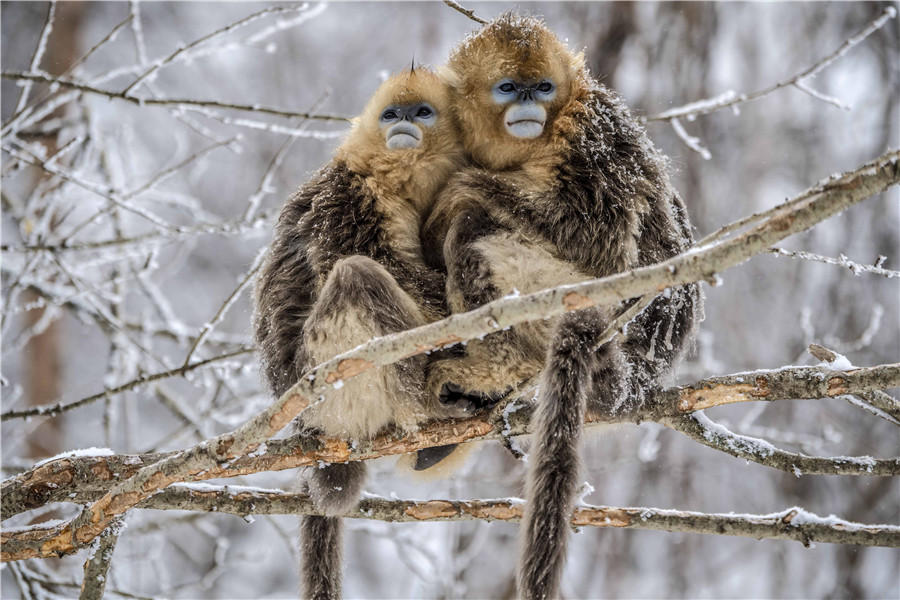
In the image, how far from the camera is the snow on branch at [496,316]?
163 centimetres

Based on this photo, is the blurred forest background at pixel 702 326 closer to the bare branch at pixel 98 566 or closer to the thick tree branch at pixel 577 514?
the thick tree branch at pixel 577 514

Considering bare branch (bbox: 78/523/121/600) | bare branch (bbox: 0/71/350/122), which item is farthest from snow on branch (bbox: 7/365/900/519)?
bare branch (bbox: 0/71/350/122)

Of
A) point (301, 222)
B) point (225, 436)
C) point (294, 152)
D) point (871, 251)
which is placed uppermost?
point (294, 152)

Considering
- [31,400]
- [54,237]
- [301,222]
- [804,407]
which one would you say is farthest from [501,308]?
[804,407]

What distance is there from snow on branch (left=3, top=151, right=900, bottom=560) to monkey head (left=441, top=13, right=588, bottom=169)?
1.37 m

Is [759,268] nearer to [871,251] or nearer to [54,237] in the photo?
[871,251]

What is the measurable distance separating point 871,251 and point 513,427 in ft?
18.4

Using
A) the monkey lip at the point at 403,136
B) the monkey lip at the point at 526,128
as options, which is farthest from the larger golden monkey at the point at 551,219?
the monkey lip at the point at 403,136

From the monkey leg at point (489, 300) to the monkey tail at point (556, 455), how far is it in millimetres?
312

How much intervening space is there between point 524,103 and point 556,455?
1.44m

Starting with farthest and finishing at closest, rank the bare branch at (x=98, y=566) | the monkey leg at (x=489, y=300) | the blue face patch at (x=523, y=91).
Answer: the blue face patch at (x=523, y=91), the monkey leg at (x=489, y=300), the bare branch at (x=98, y=566)

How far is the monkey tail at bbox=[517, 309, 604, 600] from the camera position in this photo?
6.93ft

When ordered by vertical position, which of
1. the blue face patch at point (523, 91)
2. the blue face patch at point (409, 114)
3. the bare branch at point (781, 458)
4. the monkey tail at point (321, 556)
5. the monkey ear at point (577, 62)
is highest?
the monkey ear at point (577, 62)

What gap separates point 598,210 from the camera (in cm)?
295
